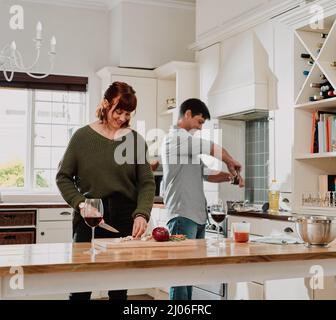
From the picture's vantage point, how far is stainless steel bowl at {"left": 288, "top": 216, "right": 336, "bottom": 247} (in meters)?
2.22

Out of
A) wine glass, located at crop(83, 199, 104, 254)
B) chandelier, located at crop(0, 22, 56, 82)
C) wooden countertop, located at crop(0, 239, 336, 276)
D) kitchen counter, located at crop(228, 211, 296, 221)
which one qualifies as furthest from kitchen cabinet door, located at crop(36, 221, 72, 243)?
wine glass, located at crop(83, 199, 104, 254)

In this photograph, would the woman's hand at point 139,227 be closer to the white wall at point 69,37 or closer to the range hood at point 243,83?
the range hood at point 243,83

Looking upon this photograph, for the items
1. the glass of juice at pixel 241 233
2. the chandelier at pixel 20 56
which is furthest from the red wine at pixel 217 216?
the chandelier at pixel 20 56

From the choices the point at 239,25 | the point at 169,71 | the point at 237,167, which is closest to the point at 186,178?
the point at 237,167

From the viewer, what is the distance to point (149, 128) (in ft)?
18.8

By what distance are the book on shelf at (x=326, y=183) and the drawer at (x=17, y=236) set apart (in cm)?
255

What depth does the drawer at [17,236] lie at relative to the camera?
4.88 metres

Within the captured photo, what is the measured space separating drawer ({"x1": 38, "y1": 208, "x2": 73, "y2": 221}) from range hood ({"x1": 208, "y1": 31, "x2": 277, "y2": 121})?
5.17 feet

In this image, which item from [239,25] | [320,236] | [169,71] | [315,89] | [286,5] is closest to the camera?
[320,236]

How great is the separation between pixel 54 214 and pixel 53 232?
158mm

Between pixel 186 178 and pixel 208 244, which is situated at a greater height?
pixel 186 178

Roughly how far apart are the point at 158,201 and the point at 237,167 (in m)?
1.52

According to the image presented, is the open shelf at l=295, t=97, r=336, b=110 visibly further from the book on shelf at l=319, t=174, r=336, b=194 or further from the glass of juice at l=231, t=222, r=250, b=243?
the glass of juice at l=231, t=222, r=250, b=243
